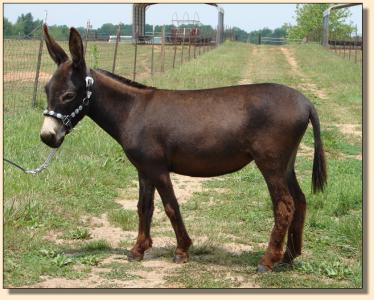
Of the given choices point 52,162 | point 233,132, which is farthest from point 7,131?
point 233,132

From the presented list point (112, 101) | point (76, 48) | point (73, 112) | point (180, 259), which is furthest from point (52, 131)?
point (180, 259)

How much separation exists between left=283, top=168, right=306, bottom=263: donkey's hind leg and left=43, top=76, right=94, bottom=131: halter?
211 cm

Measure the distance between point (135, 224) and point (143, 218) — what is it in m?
1.08

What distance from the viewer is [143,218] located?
18.0 feet

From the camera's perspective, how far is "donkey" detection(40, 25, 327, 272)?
491cm

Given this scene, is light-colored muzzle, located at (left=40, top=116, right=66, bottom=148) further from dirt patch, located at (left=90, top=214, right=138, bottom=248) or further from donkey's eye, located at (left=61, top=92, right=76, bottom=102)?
dirt patch, located at (left=90, top=214, right=138, bottom=248)

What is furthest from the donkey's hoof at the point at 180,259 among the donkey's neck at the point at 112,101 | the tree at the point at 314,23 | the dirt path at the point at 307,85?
the tree at the point at 314,23

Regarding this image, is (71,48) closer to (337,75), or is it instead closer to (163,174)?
(163,174)

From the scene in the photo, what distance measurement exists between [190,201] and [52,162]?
2.22 metres

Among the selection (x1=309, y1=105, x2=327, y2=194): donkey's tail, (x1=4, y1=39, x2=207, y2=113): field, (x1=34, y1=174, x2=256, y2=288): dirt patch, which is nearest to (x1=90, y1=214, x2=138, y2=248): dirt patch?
(x1=34, y1=174, x2=256, y2=288): dirt patch

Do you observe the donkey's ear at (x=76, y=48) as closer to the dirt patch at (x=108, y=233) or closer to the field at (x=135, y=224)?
the field at (x=135, y=224)

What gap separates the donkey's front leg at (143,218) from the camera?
543 centimetres

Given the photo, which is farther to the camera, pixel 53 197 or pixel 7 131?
pixel 7 131

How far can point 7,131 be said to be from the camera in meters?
9.65
